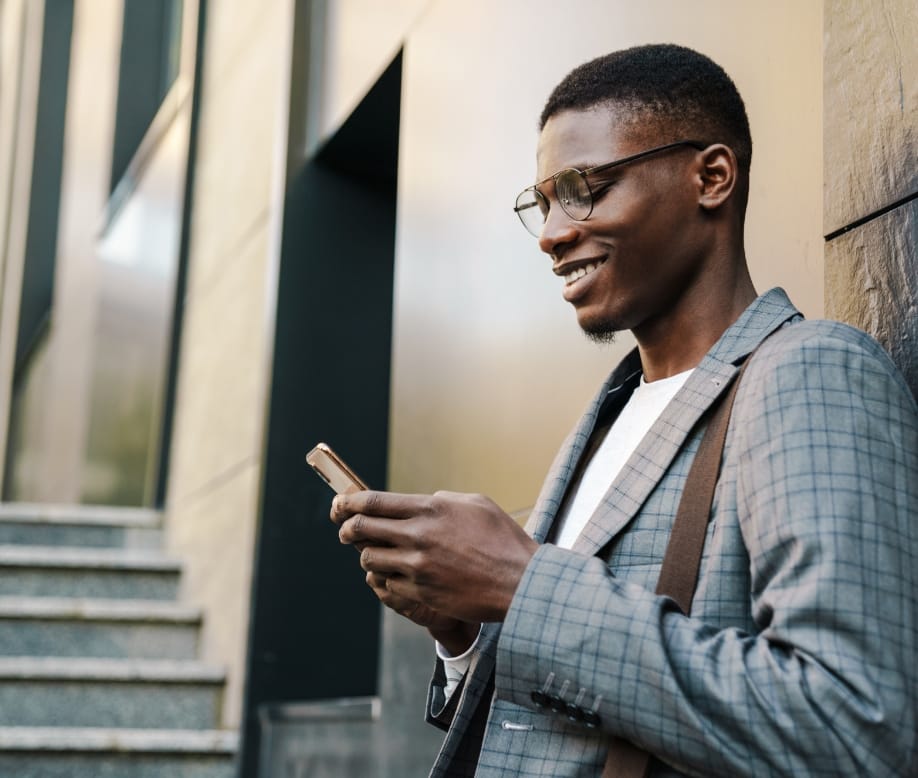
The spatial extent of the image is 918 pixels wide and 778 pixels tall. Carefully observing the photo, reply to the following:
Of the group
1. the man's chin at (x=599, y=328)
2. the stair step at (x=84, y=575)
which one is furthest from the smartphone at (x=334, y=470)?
the stair step at (x=84, y=575)

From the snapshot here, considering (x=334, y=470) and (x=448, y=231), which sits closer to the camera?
(x=334, y=470)

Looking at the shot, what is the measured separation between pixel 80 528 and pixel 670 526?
6567mm

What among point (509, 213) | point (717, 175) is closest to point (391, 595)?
point (717, 175)

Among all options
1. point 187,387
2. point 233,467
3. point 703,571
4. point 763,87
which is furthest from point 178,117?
point 703,571

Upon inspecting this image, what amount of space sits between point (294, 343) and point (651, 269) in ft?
Result: 13.5

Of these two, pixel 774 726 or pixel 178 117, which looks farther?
pixel 178 117

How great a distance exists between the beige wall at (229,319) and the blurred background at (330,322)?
3 centimetres

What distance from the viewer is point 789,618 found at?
136cm

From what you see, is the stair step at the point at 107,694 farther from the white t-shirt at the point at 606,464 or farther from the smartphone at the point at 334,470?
the smartphone at the point at 334,470

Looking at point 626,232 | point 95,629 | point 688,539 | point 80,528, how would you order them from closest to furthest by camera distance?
point 688,539 → point 626,232 → point 95,629 → point 80,528

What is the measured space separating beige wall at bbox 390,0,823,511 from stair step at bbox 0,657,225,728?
200 centimetres

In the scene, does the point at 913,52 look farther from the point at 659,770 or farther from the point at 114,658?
the point at 114,658

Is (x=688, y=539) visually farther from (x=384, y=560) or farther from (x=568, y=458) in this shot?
(x=568, y=458)

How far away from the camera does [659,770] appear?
150cm
